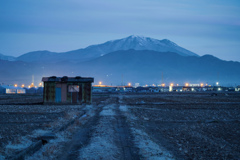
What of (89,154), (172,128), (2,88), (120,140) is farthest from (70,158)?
(2,88)

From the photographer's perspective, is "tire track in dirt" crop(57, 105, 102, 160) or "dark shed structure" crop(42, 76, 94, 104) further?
"dark shed structure" crop(42, 76, 94, 104)

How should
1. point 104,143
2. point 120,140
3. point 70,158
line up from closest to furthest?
point 70,158 < point 104,143 < point 120,140

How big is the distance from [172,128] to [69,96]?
76.4ft

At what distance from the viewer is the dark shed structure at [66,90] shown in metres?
39.5

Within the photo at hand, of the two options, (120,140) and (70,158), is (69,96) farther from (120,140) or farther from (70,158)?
(70,158)

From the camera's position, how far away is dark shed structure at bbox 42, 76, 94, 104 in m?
39.5

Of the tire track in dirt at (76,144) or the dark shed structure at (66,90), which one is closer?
the tire track in dirt at (76,144)

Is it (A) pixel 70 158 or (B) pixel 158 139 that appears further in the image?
(B) pixel 158 139

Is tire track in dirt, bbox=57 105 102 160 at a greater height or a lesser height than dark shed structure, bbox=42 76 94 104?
lesser

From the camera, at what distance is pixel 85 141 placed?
42.9ft

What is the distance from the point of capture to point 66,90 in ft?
130

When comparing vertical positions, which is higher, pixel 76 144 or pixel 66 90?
pixel 66 90

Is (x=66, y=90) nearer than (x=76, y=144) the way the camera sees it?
No

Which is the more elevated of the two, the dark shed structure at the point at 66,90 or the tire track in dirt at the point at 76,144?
the dark shed structure at the point at 66,90
